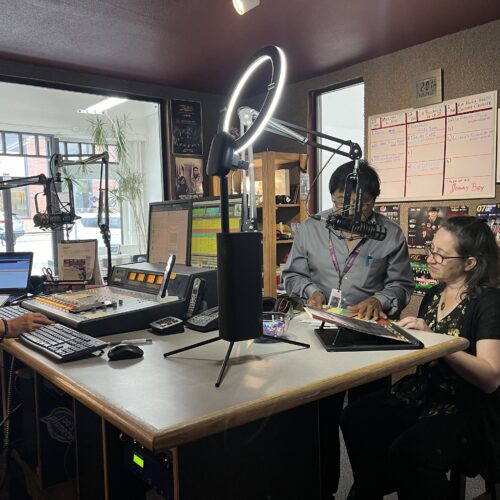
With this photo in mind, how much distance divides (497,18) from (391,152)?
96 centimetres

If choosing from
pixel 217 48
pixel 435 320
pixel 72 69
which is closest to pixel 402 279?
pixel 435 320

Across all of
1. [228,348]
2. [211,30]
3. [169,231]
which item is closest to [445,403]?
[228,348]

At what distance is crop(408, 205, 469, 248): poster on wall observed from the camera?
3003 millimetres

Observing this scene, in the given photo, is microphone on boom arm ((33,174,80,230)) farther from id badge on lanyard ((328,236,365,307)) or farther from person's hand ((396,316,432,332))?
person's hand ((396,316,432,332))

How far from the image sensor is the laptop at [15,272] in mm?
2734

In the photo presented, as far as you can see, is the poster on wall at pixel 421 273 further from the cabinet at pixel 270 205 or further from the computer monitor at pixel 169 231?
the computer monitor at pixel 169 231

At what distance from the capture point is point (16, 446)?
2.15m

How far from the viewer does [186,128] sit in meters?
4.34

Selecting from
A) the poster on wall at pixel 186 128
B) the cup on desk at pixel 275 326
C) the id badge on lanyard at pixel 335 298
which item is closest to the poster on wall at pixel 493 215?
the id badge on lanyard at pixel 335 298

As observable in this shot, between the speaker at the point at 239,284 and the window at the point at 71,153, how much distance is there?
387 cm

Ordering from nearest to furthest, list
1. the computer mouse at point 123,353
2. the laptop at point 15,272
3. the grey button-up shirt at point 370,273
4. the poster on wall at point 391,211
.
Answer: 1. the computer mouse at point 123,353
2. the grey button-up shirt at point 370,273
3. the laptop at point 15,272
4. the poster on wall at point 391,211

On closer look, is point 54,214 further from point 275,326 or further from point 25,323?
point 275,326

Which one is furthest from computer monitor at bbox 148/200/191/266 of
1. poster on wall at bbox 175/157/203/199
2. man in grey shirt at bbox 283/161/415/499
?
poster on wall at bbox 175/157/203/199

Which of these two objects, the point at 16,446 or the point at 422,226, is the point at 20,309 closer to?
the point at 16,446
